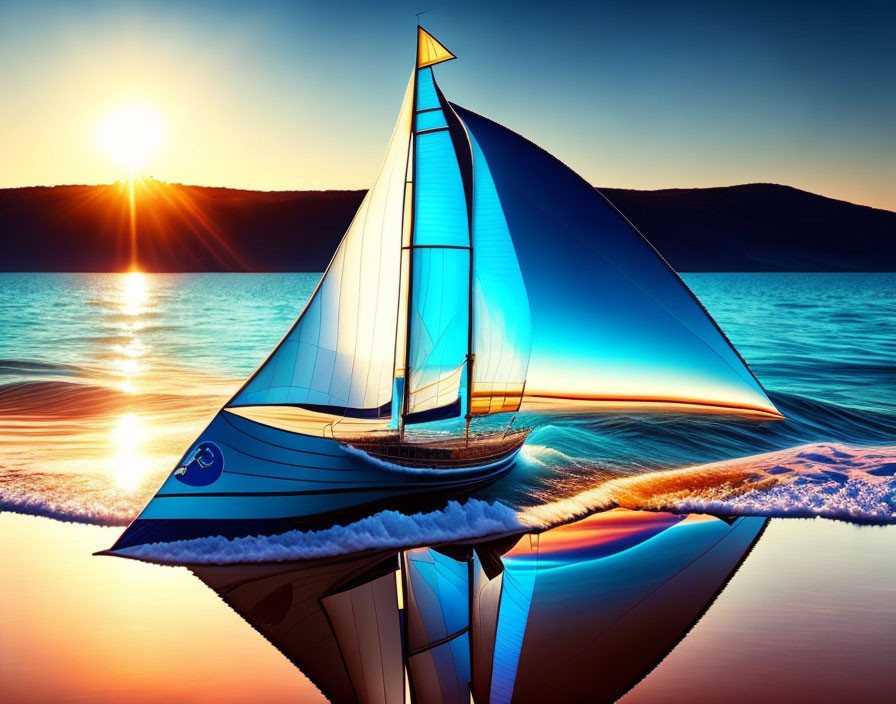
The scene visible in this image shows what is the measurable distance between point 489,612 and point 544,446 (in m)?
13.6

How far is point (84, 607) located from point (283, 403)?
14.5 ft

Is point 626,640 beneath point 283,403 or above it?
beneath

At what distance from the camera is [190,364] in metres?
44.3

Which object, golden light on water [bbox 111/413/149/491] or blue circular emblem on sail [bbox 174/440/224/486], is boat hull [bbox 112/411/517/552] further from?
golden light on water [bbox 111/413/149/491]

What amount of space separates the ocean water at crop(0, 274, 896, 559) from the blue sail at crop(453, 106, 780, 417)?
2128 millimetres

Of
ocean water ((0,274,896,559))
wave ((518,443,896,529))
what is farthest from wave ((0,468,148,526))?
wave ((518,443,896,529))

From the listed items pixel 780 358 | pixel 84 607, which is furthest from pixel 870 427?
pixel 84 607

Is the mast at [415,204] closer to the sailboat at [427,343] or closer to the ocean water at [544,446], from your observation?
the sailboat at [427,343]

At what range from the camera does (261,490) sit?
14.3m

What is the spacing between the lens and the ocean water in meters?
17.6

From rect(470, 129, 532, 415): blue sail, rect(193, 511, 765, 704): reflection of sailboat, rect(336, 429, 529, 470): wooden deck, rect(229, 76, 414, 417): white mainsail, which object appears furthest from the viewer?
rect(470, 129, 532, 415): blue sail

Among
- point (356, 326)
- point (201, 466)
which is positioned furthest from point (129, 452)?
point (356, 326)

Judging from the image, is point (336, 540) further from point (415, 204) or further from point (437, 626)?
point (415, 204)

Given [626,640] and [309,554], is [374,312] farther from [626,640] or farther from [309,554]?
[626,640]
